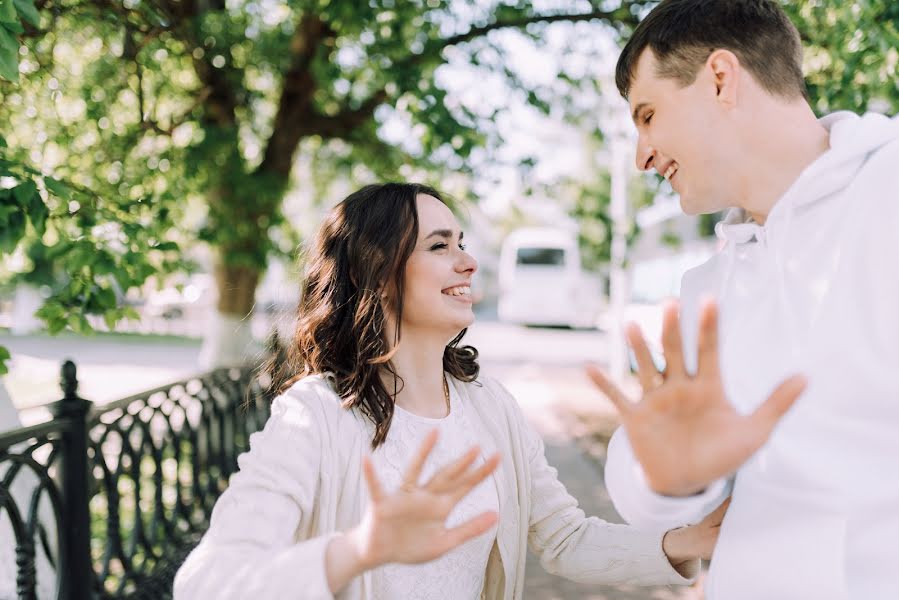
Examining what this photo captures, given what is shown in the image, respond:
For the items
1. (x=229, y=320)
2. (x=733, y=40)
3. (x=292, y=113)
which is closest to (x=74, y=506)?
(x=733, y=40)

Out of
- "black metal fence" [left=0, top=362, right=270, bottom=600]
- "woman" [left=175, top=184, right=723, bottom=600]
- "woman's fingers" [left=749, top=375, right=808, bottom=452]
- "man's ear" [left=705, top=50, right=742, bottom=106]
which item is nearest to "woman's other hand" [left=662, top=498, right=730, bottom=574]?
"woman" [left=175, top=184, right=723, bottom=600]

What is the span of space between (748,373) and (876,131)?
53 cm

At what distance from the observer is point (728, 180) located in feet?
5.11

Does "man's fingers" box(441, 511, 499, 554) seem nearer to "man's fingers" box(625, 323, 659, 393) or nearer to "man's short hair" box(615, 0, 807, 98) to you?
"man's fingers" box(625, 323, 659, 393)

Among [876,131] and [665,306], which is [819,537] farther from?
[876,131]

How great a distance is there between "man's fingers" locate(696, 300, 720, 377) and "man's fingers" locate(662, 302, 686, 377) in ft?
0.10

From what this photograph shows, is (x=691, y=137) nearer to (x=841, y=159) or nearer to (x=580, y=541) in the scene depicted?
(x=841, y=159)

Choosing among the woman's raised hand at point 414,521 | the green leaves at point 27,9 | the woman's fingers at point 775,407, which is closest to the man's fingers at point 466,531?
the woman's raised hand at point 414,521

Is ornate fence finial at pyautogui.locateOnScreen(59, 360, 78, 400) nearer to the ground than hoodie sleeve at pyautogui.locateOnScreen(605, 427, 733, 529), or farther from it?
nearer to the ground

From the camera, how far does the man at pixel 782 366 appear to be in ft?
3.92

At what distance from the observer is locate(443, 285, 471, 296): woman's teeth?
2191 millimetres

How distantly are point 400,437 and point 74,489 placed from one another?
1.68m

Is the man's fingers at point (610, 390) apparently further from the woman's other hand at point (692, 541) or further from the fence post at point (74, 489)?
the fence post at point (74, 489)

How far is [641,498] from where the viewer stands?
4.22 feet
